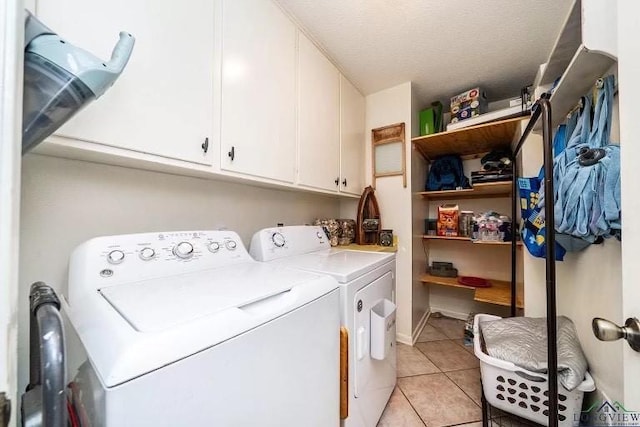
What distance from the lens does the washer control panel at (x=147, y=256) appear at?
75cm

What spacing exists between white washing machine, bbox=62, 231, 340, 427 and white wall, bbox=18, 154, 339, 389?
0.20 metres

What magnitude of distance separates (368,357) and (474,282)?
5.80 feet

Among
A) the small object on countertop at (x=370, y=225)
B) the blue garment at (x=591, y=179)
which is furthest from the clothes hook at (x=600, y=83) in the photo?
the small object on countertop at (x=370, y=225)

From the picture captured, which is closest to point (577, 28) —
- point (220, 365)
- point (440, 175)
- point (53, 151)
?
point (440, 175)

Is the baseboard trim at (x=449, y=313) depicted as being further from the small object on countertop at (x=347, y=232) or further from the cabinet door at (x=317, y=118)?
the cabinet door at (x=317, y=118)

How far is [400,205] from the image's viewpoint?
219 centimetres

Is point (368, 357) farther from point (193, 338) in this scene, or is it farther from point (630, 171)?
point (630, 171)

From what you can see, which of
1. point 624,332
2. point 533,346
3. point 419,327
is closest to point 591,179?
point 624,332

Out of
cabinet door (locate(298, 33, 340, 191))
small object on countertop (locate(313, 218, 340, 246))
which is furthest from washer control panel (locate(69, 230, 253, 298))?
small object on countertop (locate(313, 218, 340, 246))

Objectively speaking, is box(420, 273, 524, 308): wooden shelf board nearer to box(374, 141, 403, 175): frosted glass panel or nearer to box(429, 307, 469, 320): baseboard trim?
box(429, 307, 469, 320): baseboard trim

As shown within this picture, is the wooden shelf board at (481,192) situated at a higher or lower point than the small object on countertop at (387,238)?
higher

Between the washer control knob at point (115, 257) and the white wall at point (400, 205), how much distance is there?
1966 millimetres

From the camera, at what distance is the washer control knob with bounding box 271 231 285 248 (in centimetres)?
134

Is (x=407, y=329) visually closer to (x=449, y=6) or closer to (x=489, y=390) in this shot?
(x=489, y=390)
